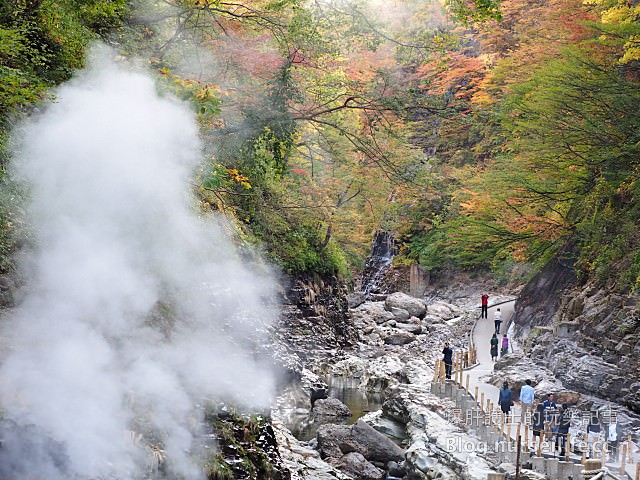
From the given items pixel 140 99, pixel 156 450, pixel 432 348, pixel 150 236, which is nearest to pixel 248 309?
pixel 150 236

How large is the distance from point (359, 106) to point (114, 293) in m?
4.85

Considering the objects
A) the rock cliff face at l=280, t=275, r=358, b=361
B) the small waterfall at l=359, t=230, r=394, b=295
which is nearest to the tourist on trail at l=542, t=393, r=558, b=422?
the rock cliff face at l=280, t=275, r=358, b=361

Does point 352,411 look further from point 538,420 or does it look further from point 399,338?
point 399,338

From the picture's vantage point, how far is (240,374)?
1063 cm

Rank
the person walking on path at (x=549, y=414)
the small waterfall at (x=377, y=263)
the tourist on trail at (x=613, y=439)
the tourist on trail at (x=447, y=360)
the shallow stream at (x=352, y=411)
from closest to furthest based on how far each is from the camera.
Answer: the tourist on trail at (x=613, y=439), the person walking on path at (x=549, y=414), the shallow stream at (x=352, y=411), the tourist on trail at (x=447, y=360), the small waterfall at (x=377, y=263)

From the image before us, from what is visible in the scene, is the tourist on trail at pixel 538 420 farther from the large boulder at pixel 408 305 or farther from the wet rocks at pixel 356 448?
the large boulder at pixel 408 305

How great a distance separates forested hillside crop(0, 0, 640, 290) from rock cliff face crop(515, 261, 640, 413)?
0.73 m

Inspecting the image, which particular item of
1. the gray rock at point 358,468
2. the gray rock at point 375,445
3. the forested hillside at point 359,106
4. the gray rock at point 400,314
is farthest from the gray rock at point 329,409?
the gray rock at point 400,314

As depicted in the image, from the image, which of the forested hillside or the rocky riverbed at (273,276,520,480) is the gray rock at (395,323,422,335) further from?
the forested hillside

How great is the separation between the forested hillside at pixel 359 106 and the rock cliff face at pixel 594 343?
73 centimetres

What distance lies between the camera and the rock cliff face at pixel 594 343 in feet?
40.3

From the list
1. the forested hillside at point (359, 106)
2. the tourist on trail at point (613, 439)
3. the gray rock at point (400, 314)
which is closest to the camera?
the forested hillside at point (359, 106)

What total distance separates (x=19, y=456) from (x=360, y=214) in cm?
2068

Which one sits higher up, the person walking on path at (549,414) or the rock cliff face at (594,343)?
the rock cliff face at (594,343)
